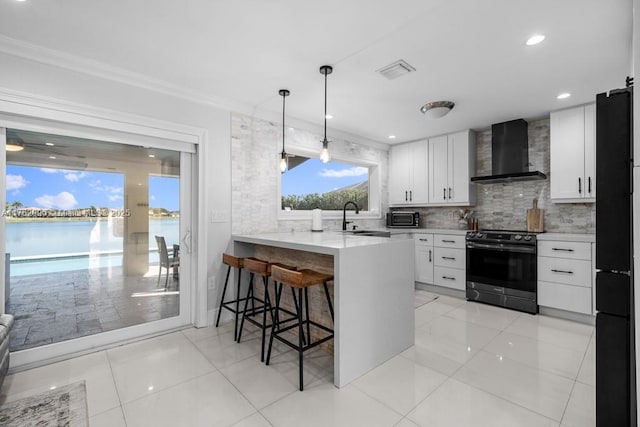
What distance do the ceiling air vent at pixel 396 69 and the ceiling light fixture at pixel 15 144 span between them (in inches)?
117

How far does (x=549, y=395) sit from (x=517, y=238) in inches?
83.7

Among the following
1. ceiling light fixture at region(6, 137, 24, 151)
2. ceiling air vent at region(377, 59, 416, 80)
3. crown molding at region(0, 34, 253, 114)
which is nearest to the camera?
Answer: crown molding at region(0, 34, 253, 114)

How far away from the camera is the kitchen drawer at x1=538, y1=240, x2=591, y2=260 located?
3266 mm

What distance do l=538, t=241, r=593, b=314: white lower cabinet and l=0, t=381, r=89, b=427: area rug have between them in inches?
171

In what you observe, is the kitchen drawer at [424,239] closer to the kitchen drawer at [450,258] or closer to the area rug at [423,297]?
the kitchen drawer at [450,258]

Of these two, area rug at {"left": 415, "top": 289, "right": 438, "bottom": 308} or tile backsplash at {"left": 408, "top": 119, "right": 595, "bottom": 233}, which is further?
area rug at {"left": 415, "top": 289, "right": 438, "bottom": 308}

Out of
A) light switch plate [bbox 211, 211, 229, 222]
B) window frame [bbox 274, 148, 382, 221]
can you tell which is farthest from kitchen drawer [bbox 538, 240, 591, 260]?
light switch plate [bbox 211, 211, 229, 222]

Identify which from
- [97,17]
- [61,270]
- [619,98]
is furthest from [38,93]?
[619,98]

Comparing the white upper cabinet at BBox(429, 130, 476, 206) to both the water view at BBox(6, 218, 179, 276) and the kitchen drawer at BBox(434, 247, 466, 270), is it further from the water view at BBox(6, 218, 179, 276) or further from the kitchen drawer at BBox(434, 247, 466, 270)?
the water view at BBox(6, 218, 179, 276)

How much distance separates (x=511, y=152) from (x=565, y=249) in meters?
1.40

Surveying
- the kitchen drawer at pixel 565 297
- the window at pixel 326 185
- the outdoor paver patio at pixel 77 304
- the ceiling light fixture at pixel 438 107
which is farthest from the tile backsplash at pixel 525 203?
the outdoor paver patio at pixel 77 304

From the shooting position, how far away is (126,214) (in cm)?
290

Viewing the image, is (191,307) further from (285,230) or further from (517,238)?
(517,238)

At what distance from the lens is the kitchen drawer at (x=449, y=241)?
14.0 ft
